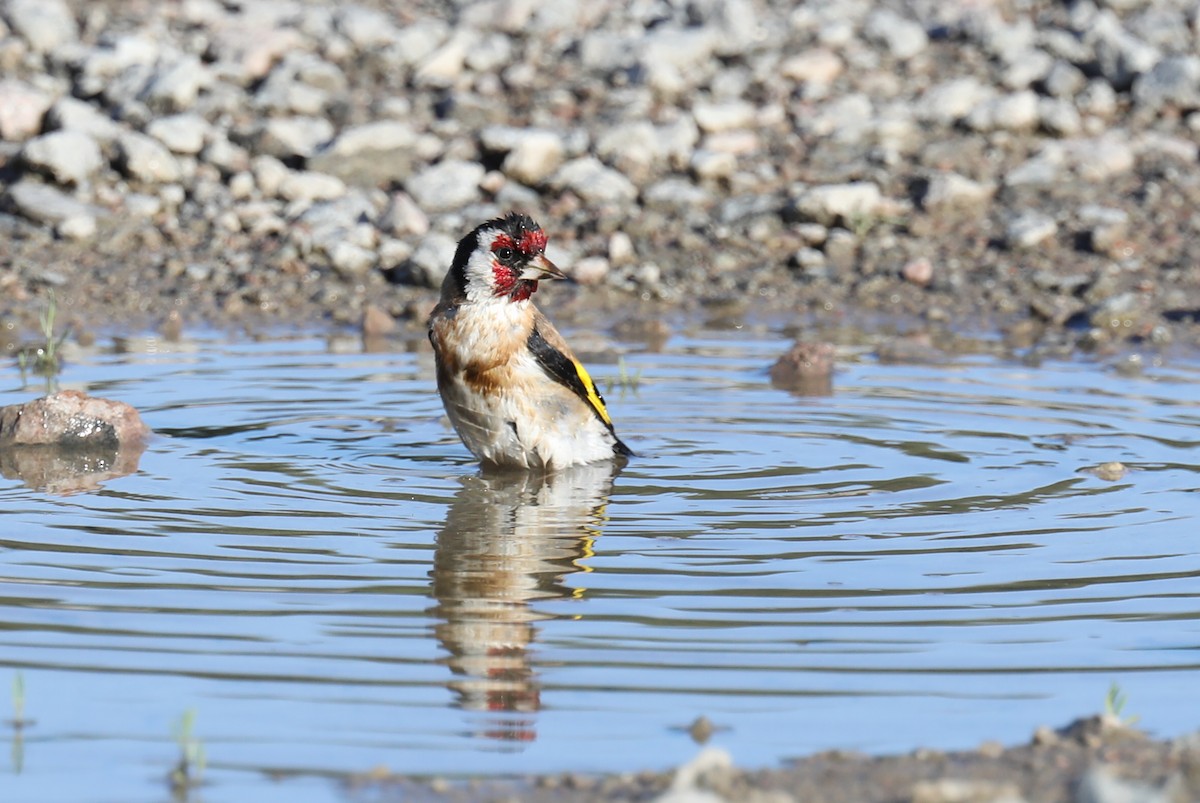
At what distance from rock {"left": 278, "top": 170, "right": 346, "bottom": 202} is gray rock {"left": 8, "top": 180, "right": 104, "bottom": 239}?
117 centimetres

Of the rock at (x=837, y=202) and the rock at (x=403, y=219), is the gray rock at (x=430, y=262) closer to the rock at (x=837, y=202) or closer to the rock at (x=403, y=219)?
the rock at (x=403, y=219)

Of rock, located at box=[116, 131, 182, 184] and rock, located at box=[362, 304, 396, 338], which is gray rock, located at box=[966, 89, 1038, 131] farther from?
rock, located at box=[116, 131, 182, 184]

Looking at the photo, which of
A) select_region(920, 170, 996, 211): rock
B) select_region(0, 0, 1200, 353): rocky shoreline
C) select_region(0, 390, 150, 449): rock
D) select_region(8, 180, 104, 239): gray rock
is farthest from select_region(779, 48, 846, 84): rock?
select_region(0, 390, 150, 449): rock

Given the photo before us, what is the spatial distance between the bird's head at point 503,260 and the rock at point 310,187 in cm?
433

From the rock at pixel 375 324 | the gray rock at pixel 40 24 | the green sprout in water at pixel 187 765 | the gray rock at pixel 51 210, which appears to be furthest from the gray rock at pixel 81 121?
the green sprout in water at pixel 187 765

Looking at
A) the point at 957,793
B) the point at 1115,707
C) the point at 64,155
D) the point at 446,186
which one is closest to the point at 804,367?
the point at 446,186

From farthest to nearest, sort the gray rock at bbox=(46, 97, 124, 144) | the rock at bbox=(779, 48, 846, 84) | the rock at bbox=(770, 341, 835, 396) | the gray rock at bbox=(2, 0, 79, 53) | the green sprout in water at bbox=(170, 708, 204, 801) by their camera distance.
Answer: the rock at bbox=(779, 48, 846, 84) → the gray rock at bbox=(2, 0, 79, 53) → the gray rock at bbox=(46, 97, 124, 144) → the rock at bbox=(770, 341, 835, 396) → the green sprout in water at bbox=(170, 708, 204, 801)

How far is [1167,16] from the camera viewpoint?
13.5 metres

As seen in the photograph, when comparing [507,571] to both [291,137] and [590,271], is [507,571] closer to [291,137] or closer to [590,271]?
[590,271]

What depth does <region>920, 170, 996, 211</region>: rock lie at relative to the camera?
1208cm

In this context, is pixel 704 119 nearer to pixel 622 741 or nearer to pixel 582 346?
pixel 582 346

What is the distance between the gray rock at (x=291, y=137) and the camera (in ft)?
39.7

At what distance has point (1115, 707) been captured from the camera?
4508 millimetres

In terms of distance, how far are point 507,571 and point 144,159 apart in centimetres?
661
